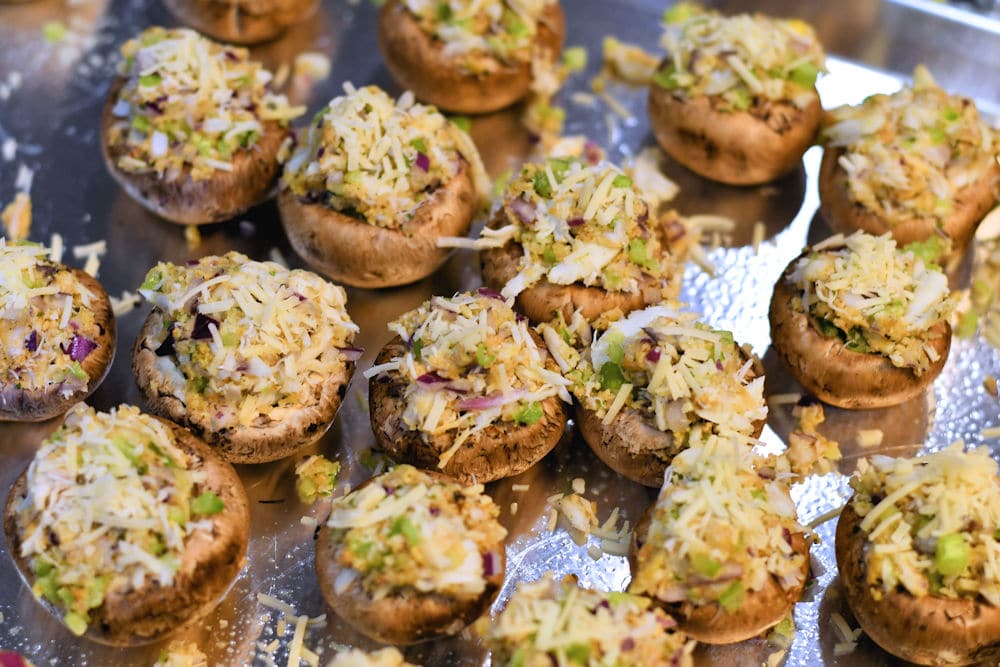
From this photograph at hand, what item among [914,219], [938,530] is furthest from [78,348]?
[914,219]

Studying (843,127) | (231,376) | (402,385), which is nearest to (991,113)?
(843,127)

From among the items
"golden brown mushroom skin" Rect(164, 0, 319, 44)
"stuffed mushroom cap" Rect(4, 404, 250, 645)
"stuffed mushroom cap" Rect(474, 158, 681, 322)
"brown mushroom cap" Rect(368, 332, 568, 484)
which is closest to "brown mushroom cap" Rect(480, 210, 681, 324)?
"stuffed mushroom cap" Rect(474, 158, 681, 322)

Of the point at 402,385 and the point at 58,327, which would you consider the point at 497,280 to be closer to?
the point at 402,385

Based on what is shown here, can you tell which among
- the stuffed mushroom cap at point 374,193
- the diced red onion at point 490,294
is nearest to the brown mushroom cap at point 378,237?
the stuffed mushroom cap at point 374,193

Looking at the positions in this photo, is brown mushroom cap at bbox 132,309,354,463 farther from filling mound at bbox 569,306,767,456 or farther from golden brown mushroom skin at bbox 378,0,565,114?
golden brown mushroom skin at bbox 378,0,565,114

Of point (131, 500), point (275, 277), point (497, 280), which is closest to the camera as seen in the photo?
point (131, 500)

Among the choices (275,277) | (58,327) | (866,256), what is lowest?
(58,327)

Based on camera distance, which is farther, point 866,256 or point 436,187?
point 436,187
